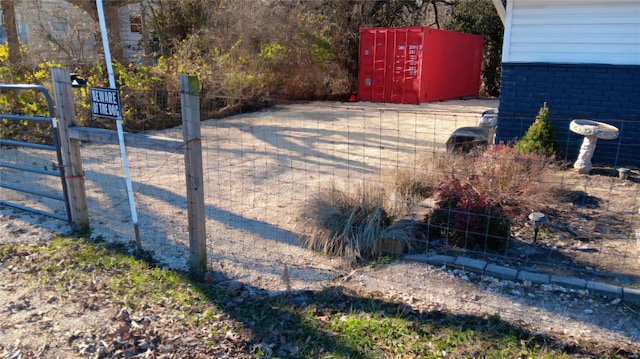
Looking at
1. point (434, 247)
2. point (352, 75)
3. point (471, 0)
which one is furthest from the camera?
point (471, 0)

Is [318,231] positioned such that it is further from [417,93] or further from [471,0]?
[471,0]

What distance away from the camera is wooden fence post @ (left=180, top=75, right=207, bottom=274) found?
382 cm

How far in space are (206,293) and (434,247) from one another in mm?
1950

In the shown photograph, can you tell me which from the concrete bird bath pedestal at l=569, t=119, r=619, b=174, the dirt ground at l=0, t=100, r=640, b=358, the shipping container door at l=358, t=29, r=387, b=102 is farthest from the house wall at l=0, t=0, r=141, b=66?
the concrete bird bath pedestal at l=569, t=119, r=619, b=174

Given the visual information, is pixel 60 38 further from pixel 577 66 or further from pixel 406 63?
pixel 577 66

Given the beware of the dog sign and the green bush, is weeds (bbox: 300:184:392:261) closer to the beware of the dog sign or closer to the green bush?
the beware of the dog sign

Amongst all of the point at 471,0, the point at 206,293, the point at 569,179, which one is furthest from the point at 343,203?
the point at 471,0

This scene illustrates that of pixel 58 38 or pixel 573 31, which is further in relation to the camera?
pixel 58 38

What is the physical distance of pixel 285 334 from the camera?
323 centimetres

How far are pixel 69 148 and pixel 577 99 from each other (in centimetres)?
697

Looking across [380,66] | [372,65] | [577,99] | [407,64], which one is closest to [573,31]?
[577,99]

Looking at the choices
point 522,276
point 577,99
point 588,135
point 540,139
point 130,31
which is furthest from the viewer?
point 130,31

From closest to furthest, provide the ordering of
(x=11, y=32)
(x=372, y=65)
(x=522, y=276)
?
(x=522, y=276) < (x=11, y=32) < (x=372, y=65)

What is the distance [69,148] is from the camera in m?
4.79
